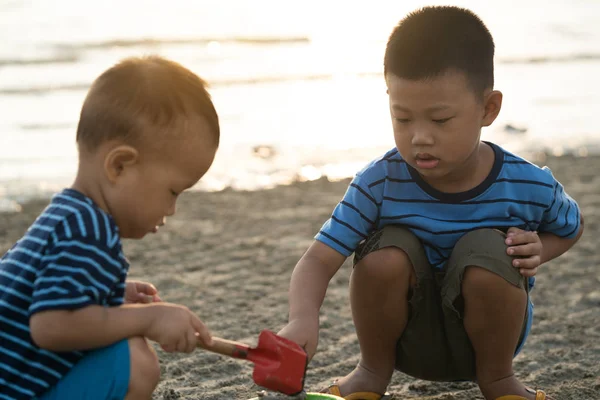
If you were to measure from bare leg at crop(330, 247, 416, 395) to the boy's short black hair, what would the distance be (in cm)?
49

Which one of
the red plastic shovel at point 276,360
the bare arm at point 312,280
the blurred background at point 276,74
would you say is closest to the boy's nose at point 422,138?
the bare arm at point 312,280

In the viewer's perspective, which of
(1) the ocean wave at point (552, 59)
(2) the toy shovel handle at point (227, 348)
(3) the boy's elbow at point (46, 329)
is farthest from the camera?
(1) the ocean wave at point (552, 59)

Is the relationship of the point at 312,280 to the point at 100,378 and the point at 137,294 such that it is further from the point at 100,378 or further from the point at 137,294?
the point at 100,378

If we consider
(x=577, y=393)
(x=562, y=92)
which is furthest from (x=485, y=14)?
(x=577, y=393)

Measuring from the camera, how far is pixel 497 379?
8.69ft

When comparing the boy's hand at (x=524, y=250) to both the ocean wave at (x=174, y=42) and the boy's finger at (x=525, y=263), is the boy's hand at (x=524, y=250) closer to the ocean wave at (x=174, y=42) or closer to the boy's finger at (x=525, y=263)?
the boy's finger at (x=525, y=263)

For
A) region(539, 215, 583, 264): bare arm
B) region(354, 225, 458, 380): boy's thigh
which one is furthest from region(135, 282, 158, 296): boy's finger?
region(539, 215, 583, 264): bare arm

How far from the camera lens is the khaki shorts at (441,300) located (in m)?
2.51

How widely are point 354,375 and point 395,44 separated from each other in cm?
94

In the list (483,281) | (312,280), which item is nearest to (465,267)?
(483,281)

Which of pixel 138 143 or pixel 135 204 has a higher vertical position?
pixel 138 143

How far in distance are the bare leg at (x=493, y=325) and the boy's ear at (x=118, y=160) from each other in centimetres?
92

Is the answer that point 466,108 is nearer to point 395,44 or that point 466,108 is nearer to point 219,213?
point 395,44

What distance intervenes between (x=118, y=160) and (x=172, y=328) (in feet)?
1.28
